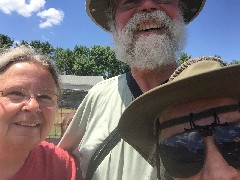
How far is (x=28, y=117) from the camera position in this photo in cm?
262

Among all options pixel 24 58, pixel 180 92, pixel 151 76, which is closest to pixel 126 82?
pixel 151 76

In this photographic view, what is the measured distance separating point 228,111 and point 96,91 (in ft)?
4.56

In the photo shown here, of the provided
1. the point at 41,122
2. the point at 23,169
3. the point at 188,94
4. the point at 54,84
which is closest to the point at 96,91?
the point at 54,84

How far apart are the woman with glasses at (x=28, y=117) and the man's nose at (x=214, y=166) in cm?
123

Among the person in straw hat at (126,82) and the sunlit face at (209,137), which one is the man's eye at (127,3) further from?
the sunlit face at (209,137)

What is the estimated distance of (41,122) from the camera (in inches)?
107

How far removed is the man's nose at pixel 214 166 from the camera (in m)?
1.86

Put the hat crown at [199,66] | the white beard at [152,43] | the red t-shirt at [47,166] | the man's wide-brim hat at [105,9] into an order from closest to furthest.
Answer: the hat crown at [199,66] → the red t-shirt at [47,166] → the white beard at [152,43] → the man's wide-brim hat at [105,9]

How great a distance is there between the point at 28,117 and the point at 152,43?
109cm

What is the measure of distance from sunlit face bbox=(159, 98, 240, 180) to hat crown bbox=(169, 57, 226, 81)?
0.19 metres

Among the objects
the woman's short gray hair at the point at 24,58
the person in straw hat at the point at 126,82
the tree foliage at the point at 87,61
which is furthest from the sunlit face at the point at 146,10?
the tree foliage at the point at 87,61

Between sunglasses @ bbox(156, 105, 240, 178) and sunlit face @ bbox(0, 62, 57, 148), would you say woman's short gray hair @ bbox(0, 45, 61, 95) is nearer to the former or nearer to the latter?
sunlit face @ bbox(0, 62, 57, 148)

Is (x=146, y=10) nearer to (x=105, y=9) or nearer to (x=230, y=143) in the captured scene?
(x=105, y=9)

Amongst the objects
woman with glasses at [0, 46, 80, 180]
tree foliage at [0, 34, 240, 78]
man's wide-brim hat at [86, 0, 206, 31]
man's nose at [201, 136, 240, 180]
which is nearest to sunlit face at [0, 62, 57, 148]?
woman with glasses at [0, 46, 80, 180]
